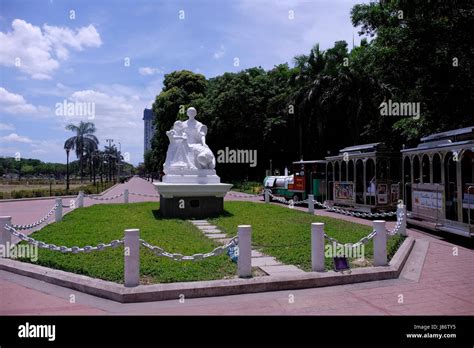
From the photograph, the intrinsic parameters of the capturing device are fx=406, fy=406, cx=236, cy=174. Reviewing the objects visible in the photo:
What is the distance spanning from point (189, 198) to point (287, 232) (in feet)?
14.0

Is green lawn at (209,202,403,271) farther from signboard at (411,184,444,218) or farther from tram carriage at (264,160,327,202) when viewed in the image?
tram carriage at (264,160,327,202)

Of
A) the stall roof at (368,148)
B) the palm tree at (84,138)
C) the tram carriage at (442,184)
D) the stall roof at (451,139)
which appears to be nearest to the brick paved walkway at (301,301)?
the tram carriage at (442,184)

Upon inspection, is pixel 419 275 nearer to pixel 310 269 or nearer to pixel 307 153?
pixel 310 269

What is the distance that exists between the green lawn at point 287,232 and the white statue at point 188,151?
2073 mm

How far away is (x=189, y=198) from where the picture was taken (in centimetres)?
1367

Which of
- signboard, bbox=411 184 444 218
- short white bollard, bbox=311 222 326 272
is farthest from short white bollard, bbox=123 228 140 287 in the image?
signboard, bbox=411 184 444 218

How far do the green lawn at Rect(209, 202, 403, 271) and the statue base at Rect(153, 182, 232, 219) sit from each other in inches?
31.6

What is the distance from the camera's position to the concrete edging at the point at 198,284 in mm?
5773

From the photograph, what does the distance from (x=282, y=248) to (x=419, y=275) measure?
2731 millimetres

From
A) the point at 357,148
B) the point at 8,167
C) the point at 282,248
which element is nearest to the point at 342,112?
the point at 357,148

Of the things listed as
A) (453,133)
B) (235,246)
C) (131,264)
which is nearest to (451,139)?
(453,133)

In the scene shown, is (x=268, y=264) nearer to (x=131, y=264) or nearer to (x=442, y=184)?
(x=131, y=264)

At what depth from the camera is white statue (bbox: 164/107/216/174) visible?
14164mm

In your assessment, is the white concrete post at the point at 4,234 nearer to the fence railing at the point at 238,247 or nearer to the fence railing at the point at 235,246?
the fence railing at the point at 235,246
